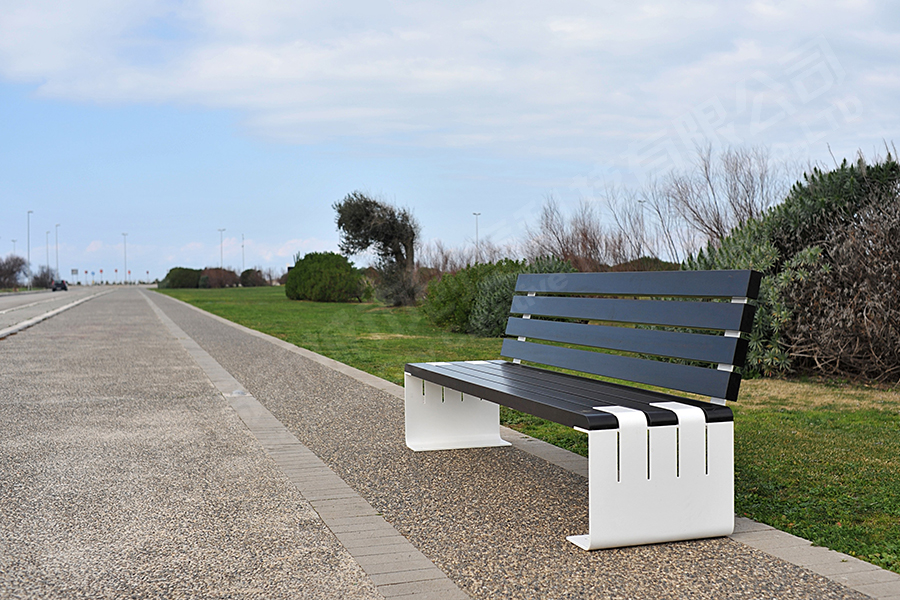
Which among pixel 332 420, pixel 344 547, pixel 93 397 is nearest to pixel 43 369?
pixel 93 397

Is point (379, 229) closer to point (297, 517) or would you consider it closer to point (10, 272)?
point (297, 517)

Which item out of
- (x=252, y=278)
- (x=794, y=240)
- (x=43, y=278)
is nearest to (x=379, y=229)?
(x=794, y=240)

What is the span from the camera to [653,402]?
3.49 metres

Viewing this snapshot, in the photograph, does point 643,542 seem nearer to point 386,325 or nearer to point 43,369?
point 43,369

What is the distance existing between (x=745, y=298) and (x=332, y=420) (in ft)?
12.3

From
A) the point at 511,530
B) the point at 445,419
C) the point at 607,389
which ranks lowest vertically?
the point at 511,530

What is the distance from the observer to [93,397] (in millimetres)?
7535

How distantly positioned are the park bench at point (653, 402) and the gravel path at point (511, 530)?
6.4 inches

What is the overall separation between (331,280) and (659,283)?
34555 millimetres

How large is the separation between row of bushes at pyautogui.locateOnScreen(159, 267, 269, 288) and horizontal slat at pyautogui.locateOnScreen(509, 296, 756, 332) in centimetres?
7723

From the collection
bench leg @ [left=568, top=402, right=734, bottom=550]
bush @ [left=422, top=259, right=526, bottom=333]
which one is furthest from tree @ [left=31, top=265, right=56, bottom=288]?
bench leg @ [left=568, top=402, right=734, bottom=550]

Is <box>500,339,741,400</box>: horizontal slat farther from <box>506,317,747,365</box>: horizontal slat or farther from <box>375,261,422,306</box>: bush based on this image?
<box>375,261,422,306</box>: bush

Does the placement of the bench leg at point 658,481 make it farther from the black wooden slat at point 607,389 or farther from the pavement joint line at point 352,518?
the pavement joint line at point 352,518

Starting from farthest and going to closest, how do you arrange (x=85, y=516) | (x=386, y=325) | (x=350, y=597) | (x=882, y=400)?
(x=386, y=325) → (x=882, y=400) → (x=85, y=516) → (x=350, y=597)
